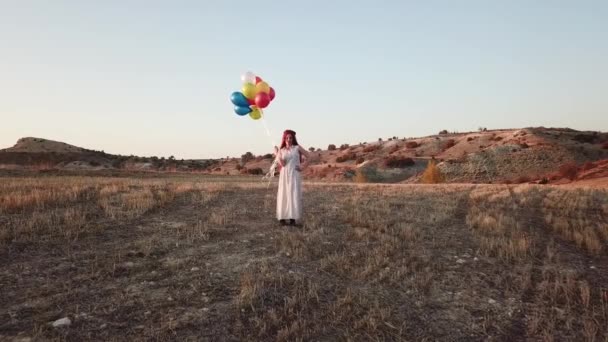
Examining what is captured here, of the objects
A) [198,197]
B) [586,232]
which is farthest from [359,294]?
[198,197]

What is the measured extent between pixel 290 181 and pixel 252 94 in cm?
309

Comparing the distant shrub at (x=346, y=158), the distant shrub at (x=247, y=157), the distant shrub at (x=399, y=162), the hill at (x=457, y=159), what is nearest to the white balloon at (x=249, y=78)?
the hill at (x=457, y=159)

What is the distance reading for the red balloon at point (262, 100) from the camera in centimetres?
1366

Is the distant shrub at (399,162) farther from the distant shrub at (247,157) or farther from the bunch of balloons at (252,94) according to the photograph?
the bunch of balloons at (252,94)

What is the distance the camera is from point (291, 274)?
8.41 meters

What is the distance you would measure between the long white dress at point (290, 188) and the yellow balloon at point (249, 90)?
2.28 meters

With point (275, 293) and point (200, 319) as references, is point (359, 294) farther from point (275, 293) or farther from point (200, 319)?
point (200, 319)

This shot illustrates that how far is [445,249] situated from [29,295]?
836 cm

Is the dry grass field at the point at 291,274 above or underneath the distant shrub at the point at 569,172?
underneath

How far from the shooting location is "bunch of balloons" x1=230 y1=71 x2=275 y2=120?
13695 millimetres

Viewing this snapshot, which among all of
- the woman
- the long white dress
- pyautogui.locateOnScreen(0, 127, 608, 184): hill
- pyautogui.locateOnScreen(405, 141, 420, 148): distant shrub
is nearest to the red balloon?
the woman

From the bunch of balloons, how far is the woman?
1694 mm

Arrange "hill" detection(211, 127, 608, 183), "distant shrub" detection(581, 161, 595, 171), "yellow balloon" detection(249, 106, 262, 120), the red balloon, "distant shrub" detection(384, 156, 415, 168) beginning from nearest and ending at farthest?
1. the red balloon
2. "yellow balloon" detection(249, 106, 262, 120)
3. "distant shrub" detection(581, 161, 595, 171)
4. "hill" detection(211, 127, 608, 183)
5. "distant shrub" detection(384, 156, 415, 168)

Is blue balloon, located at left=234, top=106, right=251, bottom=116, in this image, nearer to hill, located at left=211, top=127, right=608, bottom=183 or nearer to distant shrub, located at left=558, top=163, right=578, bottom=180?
hill, located at left=211, top=127, right=608, bottom=183
